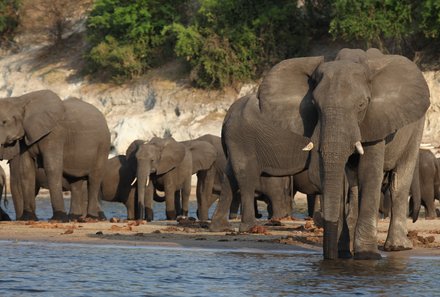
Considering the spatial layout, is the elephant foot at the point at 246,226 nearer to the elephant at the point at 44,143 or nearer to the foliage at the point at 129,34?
the elephant at the point at 44,143

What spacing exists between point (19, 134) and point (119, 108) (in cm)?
2489

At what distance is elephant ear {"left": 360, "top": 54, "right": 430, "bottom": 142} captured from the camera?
1129 centimetres

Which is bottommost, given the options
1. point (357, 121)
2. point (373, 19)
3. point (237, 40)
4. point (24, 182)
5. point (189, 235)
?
point (189, 235)

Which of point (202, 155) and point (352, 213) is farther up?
point (202, 155)

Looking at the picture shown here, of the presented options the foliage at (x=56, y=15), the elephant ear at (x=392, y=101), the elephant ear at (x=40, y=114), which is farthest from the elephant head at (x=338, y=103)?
the foliage at (x=56, y=15)

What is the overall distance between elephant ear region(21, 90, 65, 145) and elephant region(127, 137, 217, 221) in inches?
115

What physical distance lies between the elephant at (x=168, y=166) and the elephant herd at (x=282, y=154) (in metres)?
0.03

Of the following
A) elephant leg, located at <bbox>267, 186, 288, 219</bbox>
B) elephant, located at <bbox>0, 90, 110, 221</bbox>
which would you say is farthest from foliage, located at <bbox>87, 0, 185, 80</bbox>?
elephant leg, located at <bbox>267, 186, 288, 219</bbox>

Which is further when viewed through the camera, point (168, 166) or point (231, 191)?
point (168, 166)

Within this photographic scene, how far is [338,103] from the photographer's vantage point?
10.8m

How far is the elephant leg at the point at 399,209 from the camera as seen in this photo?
12.8m

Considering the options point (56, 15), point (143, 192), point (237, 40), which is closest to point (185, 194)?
point (143, 192)

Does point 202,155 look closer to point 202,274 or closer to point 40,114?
point 40,114

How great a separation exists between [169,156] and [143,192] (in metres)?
1.92
